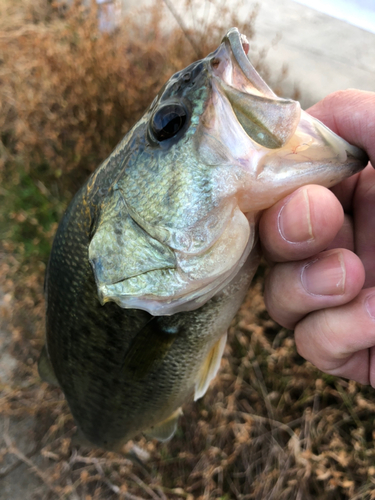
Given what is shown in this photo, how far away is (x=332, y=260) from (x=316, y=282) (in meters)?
0.07

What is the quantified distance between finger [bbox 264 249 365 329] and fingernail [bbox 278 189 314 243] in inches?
5.2

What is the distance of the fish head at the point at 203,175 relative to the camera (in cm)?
67

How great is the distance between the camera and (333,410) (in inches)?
72.6

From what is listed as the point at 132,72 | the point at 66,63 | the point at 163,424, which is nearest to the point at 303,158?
the point at 163,424

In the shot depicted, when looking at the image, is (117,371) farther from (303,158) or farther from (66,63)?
(66,63)

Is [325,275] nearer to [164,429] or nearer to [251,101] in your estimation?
[251,101]

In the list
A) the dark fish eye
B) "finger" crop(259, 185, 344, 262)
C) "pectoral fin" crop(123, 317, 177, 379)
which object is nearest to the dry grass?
"pectoral fin" crop(123, 317, 177, 379)

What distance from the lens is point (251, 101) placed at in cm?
65

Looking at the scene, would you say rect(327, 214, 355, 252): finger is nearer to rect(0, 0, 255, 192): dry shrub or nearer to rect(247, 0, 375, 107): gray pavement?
rect(0, 0, 255, 192): dry shrub

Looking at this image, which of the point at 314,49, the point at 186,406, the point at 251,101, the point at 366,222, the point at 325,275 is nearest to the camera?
the point at 251,101

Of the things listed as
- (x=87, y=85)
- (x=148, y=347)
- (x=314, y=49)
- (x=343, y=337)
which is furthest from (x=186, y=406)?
(x=314, y=49)

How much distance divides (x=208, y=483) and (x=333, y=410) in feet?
2.58

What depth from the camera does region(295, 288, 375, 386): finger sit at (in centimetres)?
92

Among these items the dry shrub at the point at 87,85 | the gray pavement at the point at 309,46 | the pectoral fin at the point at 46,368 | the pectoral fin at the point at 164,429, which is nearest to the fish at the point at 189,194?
the pectoral fin at the point at 46,368
